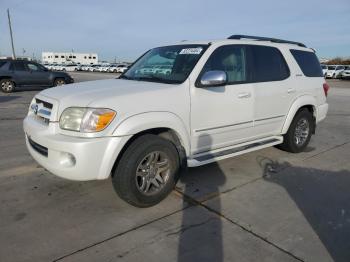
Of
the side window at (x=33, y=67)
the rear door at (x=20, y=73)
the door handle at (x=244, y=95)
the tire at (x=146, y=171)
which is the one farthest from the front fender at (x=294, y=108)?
the side window at (x=33, y=67)

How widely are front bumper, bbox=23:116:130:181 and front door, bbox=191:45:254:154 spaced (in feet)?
3.56

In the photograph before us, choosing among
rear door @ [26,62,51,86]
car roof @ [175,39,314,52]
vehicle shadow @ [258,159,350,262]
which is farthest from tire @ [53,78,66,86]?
vehicle shadow @ [258,159,350,262]

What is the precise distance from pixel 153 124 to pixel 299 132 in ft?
11.1

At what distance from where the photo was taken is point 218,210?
3764mm

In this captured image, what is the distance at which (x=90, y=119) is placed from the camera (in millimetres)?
3355

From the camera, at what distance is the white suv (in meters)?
3.40

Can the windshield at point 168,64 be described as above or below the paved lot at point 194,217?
above

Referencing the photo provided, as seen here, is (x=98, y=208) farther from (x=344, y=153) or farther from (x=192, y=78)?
(x=344, y=153)

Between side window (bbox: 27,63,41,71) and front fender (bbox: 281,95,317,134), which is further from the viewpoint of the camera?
side window (bbox: 27,63,41,71)

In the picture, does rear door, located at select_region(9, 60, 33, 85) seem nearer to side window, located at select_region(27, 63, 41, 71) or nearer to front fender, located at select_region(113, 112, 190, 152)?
side window, located at select_region(27, 63, 41, 71)

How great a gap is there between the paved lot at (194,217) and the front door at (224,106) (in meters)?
0.58

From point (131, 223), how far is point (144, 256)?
0.59m

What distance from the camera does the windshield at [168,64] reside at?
4.23 m

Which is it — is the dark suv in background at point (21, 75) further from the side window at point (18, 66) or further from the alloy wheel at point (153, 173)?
the alloy wheel at point (153, 173)
